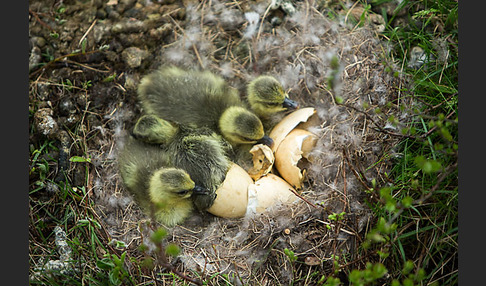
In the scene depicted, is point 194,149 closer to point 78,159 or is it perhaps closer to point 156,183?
point 156,183

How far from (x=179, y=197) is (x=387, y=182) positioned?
133 centimetres

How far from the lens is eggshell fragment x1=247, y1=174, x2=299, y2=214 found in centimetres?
289

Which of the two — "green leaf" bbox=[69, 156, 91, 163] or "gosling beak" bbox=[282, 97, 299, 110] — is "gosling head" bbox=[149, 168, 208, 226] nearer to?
"green leaf" bbox=[69, 156, 91, 163]

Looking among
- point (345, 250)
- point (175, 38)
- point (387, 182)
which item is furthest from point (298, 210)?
point (175, 38)

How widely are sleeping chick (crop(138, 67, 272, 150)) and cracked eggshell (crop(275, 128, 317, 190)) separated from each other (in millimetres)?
184

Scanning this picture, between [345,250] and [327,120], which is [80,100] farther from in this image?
[345,250]

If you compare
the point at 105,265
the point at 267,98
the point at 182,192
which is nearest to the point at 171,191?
the point at 182,192

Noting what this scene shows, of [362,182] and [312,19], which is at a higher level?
[312,19]

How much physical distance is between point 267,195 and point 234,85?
113 centimetres

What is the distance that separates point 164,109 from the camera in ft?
10.7

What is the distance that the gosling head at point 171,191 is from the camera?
2.81 meters

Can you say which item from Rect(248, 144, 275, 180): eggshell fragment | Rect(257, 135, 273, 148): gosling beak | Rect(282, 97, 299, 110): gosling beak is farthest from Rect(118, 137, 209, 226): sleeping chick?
Rect(282, 97, 299, 110): gosling beak

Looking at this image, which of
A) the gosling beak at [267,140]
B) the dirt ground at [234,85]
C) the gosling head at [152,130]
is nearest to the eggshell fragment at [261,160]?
the gosling beak at [267,140]

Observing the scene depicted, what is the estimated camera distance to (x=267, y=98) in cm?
319
